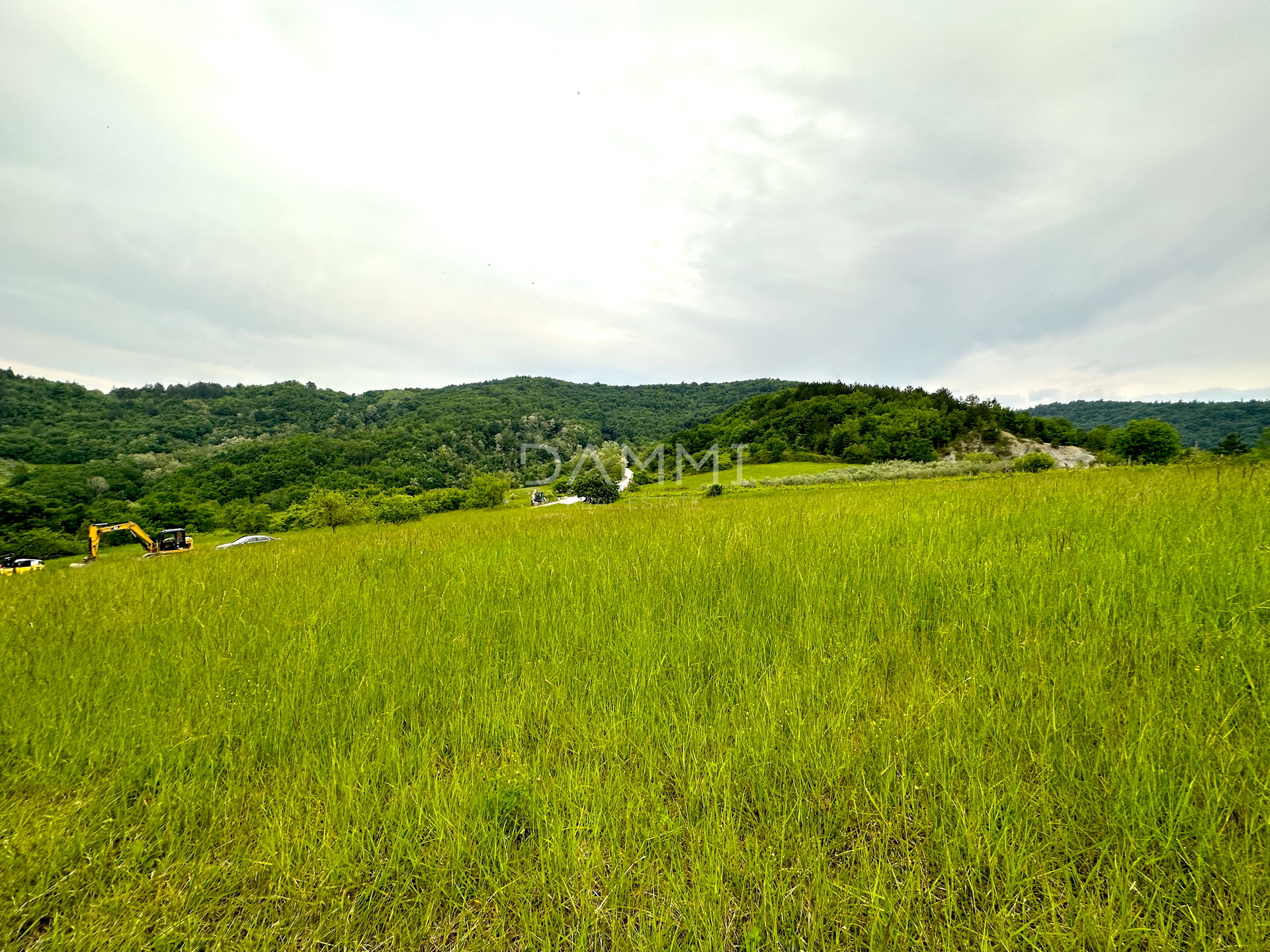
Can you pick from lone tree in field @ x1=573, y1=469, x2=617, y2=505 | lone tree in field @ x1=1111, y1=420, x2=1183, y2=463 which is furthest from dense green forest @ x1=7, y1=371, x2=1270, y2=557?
→ lone tree in field @ x1=1111, y1=420, x2=1183, y2=463

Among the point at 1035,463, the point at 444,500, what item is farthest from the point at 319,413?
the point at 1035,463

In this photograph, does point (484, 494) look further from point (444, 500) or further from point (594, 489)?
point (594, 489)

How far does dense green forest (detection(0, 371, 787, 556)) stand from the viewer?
234ft

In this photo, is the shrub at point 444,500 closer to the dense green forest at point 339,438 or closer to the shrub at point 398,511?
the dense green forest at point 339,438

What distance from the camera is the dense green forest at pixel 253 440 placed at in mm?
71438

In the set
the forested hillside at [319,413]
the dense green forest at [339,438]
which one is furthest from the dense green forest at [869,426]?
the forested hillside at [319,413]

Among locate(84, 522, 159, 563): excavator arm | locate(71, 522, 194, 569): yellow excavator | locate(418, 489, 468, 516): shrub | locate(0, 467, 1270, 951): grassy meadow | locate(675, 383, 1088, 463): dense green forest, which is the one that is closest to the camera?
locate(0, 467, 1270, 951): grassy meadow

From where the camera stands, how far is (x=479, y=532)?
795cm

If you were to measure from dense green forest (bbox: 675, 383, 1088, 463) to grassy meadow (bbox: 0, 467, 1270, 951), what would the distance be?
85191 millimetres

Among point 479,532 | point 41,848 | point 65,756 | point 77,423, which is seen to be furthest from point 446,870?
point 77,423

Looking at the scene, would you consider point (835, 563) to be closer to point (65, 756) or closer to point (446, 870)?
point (446, 870)

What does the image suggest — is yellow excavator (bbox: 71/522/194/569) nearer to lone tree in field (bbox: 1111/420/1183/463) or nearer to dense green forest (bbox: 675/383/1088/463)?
dense green forest (bbox: 675/383/1088/463)

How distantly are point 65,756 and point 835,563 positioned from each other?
16.4 ft

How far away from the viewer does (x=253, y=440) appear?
346 feet
